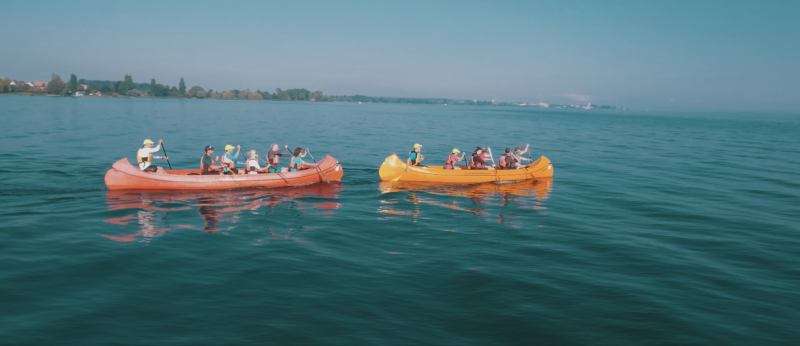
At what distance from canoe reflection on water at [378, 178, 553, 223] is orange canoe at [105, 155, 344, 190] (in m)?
4.36

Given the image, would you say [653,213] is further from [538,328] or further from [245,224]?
[245,224]

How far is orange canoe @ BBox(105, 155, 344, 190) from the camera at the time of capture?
60.5 feet

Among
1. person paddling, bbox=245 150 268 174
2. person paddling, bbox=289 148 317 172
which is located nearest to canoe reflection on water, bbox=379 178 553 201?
person paddling, bbox=289 148 317 172

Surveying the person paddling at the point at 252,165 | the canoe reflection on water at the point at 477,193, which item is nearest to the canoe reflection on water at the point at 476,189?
the canoe reflection on water at the point at 477,193

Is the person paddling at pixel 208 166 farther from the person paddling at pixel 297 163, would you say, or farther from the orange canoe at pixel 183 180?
the person paddling at pixel 297 163

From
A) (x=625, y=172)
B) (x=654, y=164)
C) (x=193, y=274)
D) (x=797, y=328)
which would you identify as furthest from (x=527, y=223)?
(x=654, y=164)

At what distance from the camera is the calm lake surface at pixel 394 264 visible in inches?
350

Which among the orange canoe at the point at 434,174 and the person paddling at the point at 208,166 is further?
the orange canoe at the point at 434,174

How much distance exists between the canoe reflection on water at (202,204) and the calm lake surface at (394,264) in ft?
0.35

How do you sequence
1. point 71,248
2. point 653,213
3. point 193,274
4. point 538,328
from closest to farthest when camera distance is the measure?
1. point 538,328
2. point 193,274
3. point 71,248
4. point 653,213

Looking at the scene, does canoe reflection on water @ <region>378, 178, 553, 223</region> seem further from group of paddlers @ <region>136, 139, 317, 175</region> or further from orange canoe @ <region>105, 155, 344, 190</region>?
group of paddlers @ <region>136, 139, 317, 175</region>

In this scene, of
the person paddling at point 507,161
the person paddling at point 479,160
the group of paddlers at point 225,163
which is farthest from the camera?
the person paddling at point 507,161

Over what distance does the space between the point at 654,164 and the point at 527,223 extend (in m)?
21.9

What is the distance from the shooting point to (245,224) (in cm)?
1527
